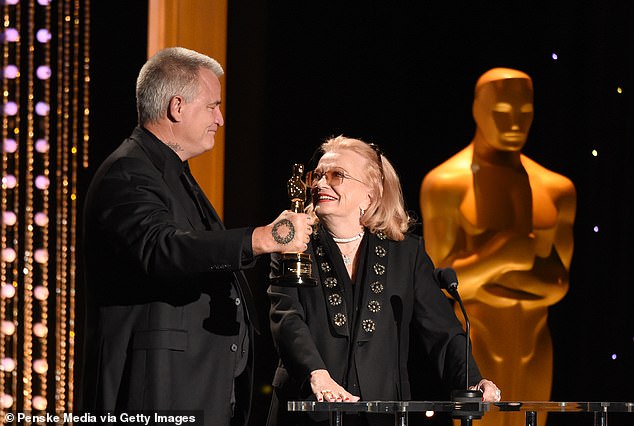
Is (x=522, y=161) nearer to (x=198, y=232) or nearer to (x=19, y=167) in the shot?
(x=19, y=167)

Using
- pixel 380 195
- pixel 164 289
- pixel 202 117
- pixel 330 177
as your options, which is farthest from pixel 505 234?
pixel 164 289

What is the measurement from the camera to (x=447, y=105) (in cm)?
442

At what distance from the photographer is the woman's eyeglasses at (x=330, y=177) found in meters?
3.11

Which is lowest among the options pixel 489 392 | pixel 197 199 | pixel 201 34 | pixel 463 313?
pixel 489 392

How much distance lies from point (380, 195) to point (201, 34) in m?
1.43

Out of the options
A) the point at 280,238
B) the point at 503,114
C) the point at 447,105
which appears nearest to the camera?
the point at 280,238

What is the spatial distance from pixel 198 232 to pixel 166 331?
238mm

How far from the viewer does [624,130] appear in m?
4.48

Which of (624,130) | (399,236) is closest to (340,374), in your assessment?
(399,236)

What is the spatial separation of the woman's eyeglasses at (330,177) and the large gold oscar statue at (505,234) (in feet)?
3.66

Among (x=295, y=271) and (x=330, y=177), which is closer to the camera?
(x=295, y=271)

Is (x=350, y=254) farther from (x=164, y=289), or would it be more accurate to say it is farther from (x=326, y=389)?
(x=164, y=289)

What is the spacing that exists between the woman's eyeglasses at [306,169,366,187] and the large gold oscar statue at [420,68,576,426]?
1.12m

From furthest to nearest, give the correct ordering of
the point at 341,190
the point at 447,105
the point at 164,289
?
the point at 447,105 < the point at 341,190 < the point at 164,289
